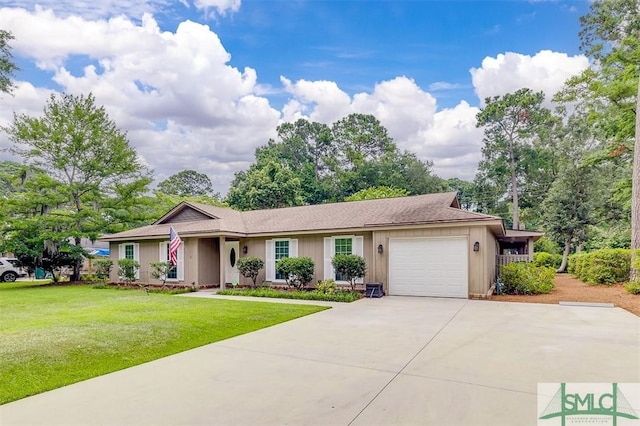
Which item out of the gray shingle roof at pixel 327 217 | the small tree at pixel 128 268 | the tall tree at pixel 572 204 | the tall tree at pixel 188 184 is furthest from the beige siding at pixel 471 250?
the tall tree at pixel 188 184

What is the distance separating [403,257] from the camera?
39.8 feet

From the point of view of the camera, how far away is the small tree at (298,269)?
508 inches

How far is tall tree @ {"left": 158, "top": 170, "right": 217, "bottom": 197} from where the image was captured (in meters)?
51.1

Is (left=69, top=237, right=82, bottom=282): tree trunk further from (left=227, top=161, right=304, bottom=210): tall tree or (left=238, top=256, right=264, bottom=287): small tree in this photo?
(left=227, top=161, right=304, bottom=210): tall tree

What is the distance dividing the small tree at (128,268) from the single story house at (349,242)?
49 cm

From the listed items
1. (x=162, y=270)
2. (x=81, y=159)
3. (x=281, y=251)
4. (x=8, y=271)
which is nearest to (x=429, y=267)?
(x=281, y=251)

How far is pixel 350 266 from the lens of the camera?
1211 centimetres

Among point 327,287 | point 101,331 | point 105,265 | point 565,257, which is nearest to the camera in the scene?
point 101,331

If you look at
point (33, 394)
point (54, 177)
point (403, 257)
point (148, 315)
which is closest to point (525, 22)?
point (403, 257)

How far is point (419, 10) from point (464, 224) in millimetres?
7196

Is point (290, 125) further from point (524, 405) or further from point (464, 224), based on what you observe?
point (524, 405)

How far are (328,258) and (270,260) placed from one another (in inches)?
100

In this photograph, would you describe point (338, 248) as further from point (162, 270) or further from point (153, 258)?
point (153, 258)

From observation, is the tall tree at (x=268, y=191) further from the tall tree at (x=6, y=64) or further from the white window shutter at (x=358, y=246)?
the tall tree at (x=6, y=64)
